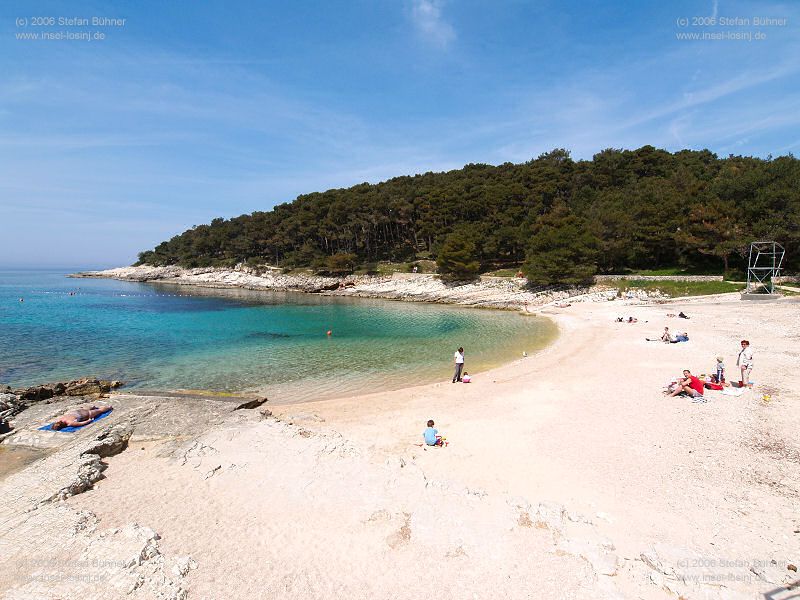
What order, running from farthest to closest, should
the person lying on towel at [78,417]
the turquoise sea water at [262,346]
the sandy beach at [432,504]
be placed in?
the turquoise sea water at [262,346] < the person lying on towel at [78,417] < the sandy beach at [432,504]

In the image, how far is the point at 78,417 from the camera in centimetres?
1295

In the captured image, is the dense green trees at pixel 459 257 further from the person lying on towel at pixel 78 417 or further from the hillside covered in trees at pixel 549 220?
the person lying on towel at pixel 78 417

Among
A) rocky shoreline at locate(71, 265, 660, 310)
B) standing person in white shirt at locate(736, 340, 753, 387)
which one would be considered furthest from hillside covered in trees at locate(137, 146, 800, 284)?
standing person in white shirt at locate(736, 340, 753, 387)

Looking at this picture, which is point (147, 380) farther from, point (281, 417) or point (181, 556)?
point (181, 556)

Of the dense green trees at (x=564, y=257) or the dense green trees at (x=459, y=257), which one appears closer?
the dense green trees at (x=564, y=257)

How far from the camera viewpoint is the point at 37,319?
38656mm

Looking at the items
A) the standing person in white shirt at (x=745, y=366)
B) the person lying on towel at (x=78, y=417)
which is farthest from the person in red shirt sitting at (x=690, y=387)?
the person lying on towel at (x=78, y=417)

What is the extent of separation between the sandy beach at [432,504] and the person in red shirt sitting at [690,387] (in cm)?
36

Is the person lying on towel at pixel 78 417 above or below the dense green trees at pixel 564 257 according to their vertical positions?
below

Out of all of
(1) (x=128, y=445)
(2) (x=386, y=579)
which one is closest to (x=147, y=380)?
(1) (x=128, y=445)

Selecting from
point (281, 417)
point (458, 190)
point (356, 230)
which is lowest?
point (281, 417)

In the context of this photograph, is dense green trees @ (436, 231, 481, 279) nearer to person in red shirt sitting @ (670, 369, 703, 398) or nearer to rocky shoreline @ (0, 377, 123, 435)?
person in red shirt sitting @ (670, 369, 703, 398)

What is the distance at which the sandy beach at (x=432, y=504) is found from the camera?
594cm

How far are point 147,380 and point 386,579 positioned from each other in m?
18.8
